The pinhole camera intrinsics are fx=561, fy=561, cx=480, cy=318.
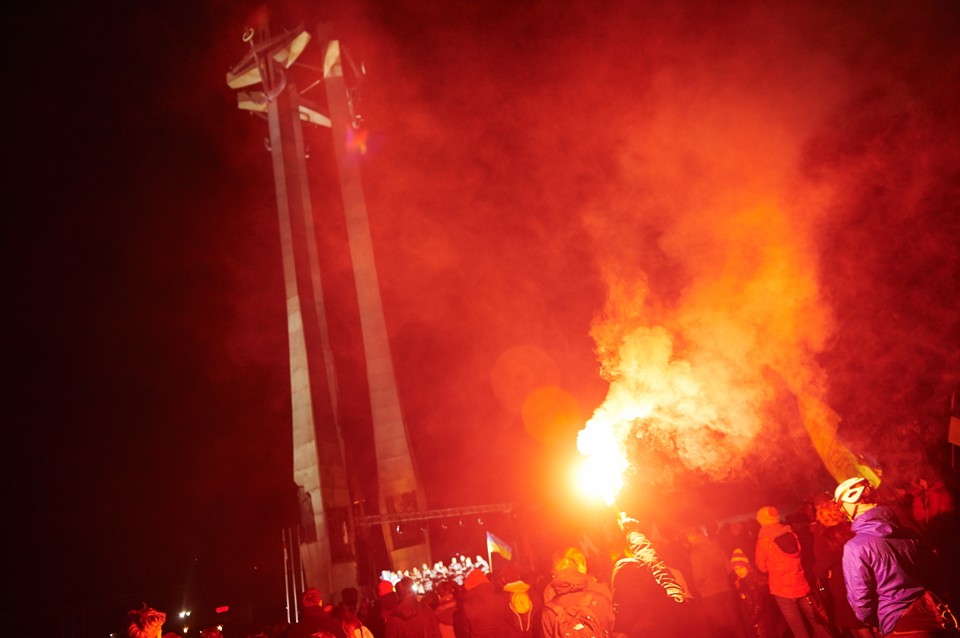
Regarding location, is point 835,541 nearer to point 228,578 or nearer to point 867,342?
point 867,342

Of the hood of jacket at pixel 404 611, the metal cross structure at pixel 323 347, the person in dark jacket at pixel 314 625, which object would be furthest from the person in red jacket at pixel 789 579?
the metal cross structure at pixel 323 347

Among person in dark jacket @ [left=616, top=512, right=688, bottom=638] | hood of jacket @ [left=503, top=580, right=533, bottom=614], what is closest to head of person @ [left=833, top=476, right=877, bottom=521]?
person in dark jacket @ [left=616, top=512, right=688, bottom=638]

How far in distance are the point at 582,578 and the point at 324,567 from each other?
15.0 metres

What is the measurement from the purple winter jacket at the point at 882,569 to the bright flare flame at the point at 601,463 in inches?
85.2

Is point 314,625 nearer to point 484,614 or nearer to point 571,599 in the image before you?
point 484,614

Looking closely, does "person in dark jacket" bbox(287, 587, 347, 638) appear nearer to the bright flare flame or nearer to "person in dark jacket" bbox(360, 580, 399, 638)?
"person in dark jacket" bbox(360, 580, 399, 638)

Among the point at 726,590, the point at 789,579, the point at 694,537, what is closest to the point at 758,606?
the point at 726,590

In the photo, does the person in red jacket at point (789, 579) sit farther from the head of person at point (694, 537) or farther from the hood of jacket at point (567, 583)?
the hood of jacket at point (567, 583)

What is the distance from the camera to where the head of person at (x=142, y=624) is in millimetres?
3377

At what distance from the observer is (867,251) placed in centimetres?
860

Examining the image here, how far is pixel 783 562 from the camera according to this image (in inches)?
204

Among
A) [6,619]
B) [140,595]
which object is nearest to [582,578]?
[6,619]

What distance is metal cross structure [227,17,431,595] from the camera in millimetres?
18297

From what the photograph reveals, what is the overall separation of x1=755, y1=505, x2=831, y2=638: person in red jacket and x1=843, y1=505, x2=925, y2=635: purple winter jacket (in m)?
1.76
